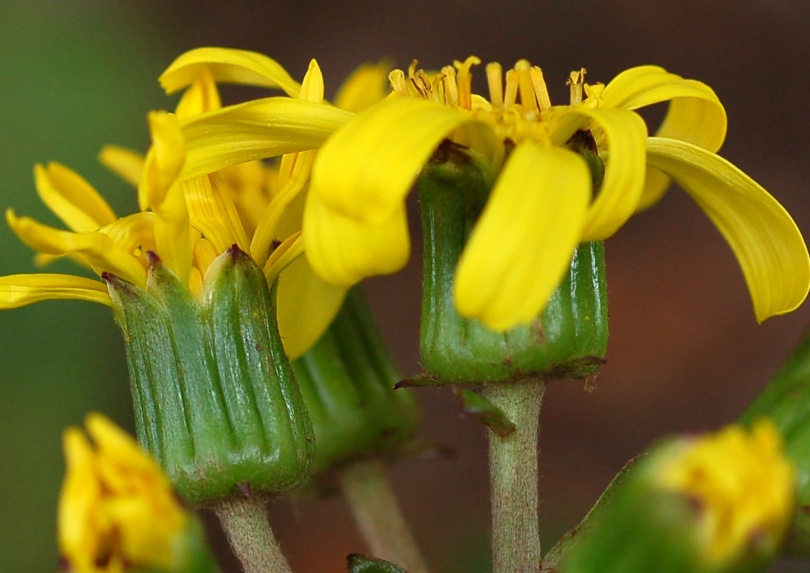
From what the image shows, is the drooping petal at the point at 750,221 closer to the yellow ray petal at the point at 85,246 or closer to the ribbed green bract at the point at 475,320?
the ribbed green bract at the point at 475,320

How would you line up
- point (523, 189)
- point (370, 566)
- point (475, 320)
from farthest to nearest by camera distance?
point (370, 566) < point (475, 320) < point (523, 189)

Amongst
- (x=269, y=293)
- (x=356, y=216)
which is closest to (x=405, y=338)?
(x=269, y=293)

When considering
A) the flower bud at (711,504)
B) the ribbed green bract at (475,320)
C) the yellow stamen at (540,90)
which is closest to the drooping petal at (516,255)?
the flower bud at (711,504)

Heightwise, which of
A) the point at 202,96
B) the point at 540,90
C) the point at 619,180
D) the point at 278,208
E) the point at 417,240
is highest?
the point at 417,240

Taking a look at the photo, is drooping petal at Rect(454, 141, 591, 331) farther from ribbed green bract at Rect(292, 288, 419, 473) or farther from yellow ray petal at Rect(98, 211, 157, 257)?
ribbed green bract at Rect(292, 288, 419, 473)

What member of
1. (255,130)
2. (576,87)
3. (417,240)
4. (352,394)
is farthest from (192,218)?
(417,240)

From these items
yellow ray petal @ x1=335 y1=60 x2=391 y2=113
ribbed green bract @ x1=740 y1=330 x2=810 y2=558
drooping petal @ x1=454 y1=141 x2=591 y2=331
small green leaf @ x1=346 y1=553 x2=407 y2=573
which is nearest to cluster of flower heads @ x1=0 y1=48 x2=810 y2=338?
drooping petal @ x1=454 y1=141 x2=591 y2=331

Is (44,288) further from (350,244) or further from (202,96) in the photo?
(350,244)
